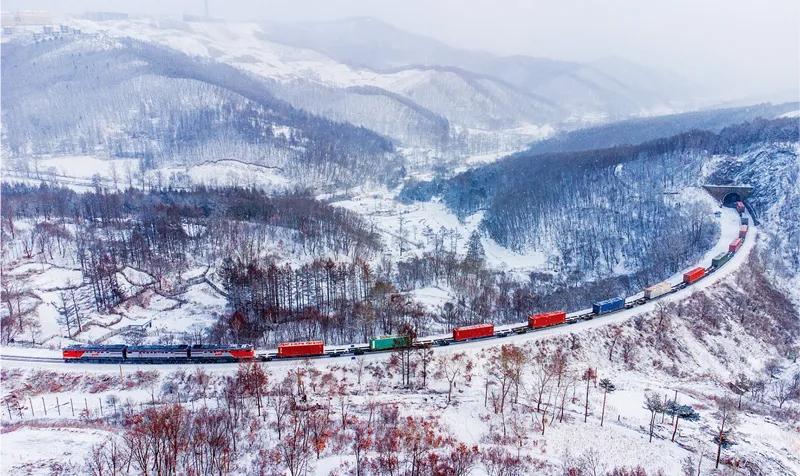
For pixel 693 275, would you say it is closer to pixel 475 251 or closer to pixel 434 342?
pixel 434 342

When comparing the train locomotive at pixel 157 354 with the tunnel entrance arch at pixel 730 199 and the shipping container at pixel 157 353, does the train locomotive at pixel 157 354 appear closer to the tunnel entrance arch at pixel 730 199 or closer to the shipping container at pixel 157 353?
the shipping container at pixel 157 353

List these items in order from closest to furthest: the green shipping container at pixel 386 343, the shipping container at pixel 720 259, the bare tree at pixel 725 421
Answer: the bare tree at pixel 725 421 < the green shipping container at pixel 386 343 < the shipping container at pixel 720 259

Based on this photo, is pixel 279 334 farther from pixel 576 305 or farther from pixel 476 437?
pixel 576 305

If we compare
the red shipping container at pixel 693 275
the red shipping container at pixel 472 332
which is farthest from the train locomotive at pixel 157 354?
the red shipping container at pixel 693 275

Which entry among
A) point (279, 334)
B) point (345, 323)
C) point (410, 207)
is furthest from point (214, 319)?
point (410, 207)

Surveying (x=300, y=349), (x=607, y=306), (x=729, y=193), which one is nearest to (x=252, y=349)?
(x=300, y=349)

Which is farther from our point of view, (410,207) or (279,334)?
(410,207)
